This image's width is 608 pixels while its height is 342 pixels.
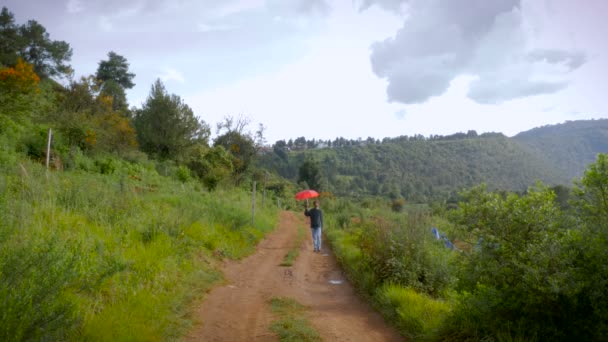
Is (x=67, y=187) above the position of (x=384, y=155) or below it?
below

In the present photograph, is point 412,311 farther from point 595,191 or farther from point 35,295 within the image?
point 35,295

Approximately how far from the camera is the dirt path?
5.55m

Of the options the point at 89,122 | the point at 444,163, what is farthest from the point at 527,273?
the point at 444,163

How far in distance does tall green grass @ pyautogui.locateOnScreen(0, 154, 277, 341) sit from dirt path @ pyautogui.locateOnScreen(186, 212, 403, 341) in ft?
1.30

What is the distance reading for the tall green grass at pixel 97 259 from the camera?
360 centimetres

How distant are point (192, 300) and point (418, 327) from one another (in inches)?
145

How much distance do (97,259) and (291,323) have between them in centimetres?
288

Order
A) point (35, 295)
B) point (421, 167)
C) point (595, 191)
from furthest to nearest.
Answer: point (421, 167), point (595, 191), point (35, 295)

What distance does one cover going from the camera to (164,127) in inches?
1086

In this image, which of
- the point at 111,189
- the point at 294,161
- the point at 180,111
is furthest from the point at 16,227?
the point at 294,161

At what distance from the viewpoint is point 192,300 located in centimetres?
665

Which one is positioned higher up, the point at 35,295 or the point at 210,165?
the point at 210,165

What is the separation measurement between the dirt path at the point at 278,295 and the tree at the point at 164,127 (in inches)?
705

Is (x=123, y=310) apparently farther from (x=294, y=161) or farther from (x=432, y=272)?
(x=294, y=161)
